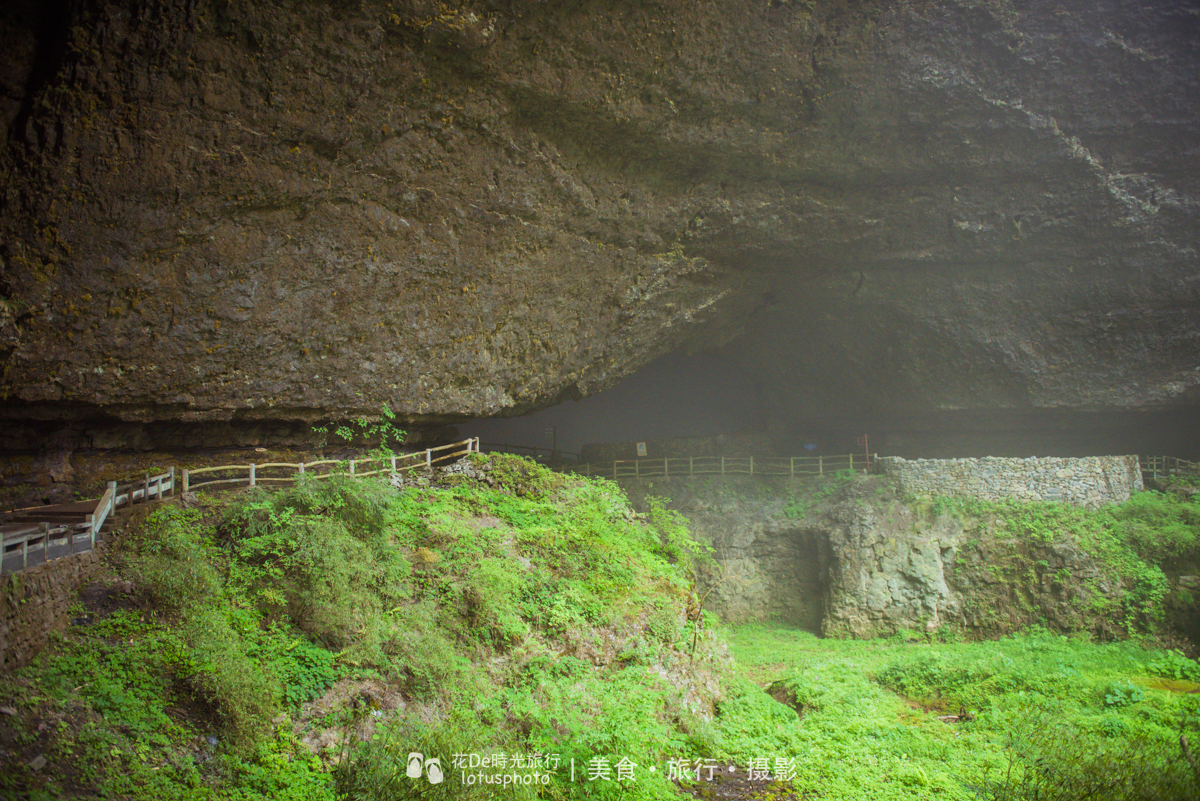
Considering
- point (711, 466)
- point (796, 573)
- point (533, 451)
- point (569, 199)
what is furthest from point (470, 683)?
point (533, 451)

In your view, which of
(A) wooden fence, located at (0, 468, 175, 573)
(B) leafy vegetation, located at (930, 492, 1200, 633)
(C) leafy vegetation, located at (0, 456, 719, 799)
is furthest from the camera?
(B) leafy vegetation, located at (930, 492, 1200, 633)

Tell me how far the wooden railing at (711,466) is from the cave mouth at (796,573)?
2.15 metres

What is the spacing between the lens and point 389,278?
11500 mm

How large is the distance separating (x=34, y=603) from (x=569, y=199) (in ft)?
34.5

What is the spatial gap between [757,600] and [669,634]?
739 centimetres

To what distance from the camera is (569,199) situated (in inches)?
511

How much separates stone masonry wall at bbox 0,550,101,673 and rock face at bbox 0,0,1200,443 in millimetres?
4182

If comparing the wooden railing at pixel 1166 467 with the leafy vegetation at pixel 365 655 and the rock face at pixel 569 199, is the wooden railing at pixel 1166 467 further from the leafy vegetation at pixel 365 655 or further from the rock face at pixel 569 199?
the leafy vegetation at pixel 365 655

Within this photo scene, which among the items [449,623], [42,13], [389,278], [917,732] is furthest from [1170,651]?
[42,13]

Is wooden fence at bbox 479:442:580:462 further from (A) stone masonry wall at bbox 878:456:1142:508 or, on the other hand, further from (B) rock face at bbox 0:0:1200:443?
(A) stone masonry wall at bbox 878:456:1142:508

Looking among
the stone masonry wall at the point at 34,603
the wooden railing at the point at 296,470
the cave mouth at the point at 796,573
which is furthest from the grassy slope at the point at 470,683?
the cave mouth at the point at 796,573

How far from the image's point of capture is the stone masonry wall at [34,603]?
207 inches

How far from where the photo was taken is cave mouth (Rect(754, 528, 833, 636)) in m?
15.4

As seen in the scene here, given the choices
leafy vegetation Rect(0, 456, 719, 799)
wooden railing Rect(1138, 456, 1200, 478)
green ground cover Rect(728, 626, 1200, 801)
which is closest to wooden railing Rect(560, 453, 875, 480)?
green ground cover Rect(728, 626, 1200, 801)
